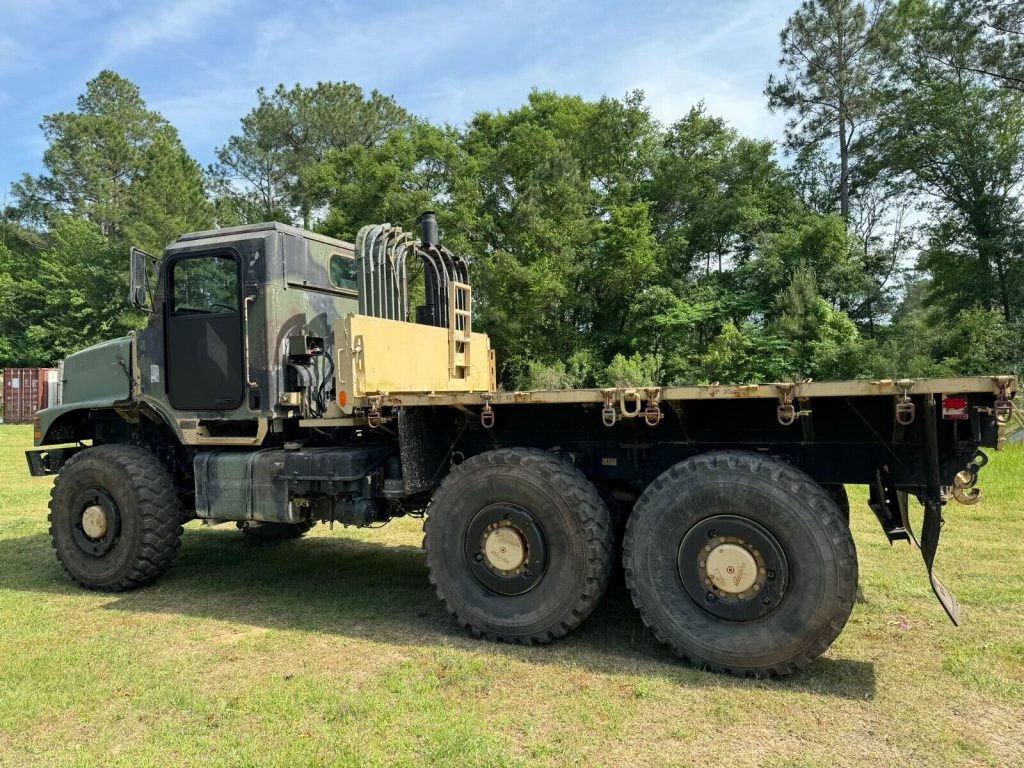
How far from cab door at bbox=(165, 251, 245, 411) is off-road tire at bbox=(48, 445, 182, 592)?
2.20 feet

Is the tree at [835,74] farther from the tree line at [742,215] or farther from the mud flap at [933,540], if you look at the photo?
the mud flap at [933,540]

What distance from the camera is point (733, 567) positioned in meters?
4.23

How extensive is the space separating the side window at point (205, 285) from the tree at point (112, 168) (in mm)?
38588

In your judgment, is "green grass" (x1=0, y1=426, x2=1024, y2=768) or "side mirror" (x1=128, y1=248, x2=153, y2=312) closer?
"green grass" (x1=0, y1=426, x2=1024, y2=768)

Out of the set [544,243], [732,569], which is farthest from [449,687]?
[544,243]

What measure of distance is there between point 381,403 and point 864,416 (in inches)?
125

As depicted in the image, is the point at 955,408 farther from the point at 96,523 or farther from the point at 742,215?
the point at 742,215

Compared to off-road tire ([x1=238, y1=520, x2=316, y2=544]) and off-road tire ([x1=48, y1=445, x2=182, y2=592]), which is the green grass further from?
off-road tire ([x1=238, y1=520, x2=316, y2=544])

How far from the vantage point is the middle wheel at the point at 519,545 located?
15.3ft

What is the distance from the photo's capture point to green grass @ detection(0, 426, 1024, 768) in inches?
136

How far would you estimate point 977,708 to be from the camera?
147 inches

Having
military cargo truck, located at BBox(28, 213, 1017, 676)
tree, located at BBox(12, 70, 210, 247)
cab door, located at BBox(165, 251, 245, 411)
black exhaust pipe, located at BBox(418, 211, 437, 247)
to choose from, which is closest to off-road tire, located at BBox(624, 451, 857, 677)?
military cargo truck, located at BBox(28, 213, 1017, 676)

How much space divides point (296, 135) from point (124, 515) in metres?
42.9

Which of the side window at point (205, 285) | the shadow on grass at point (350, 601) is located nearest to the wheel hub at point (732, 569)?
the shadow on grass at point (350, 601)
